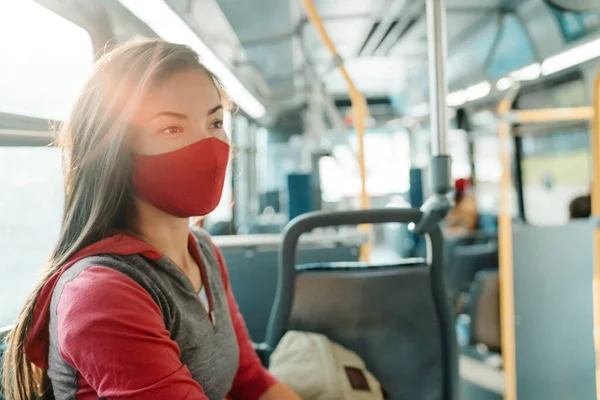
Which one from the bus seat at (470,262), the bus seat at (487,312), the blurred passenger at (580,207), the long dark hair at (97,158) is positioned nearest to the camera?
the long dark hair at (97,158)

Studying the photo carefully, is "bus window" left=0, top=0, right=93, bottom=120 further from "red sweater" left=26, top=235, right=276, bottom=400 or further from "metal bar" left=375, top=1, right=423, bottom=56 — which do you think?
"metal bar" left=375, top=1, right=423, bottom=56

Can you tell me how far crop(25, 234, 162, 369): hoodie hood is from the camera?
0.77m

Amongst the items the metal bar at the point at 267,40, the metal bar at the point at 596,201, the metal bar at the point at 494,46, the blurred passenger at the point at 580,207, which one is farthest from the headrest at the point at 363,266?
the metal bar at the point at 267,40

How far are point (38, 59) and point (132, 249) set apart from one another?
0.87 metres

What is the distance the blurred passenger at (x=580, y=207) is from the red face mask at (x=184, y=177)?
3025 millimetres

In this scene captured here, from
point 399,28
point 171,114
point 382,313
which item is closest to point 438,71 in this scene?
point 171,114

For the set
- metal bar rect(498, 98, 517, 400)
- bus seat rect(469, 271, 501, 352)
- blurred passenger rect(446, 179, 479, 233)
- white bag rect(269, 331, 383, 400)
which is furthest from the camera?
blurred passenger rect(446, 179, 479, 233)

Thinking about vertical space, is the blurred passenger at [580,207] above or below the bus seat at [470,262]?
above

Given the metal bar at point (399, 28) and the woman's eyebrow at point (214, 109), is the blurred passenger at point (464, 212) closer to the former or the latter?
the metal bar at point (399, 28)

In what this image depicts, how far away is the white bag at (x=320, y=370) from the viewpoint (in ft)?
3.96

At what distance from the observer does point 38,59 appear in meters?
1.37

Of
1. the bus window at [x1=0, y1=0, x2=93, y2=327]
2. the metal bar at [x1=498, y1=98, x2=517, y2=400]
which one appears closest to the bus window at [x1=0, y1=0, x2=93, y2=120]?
the bus window at [x1=0, y1=0, x2=93, y2=327]

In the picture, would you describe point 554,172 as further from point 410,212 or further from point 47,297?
point 47,297

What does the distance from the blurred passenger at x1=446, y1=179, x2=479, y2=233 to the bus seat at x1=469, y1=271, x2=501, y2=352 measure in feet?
7.03
